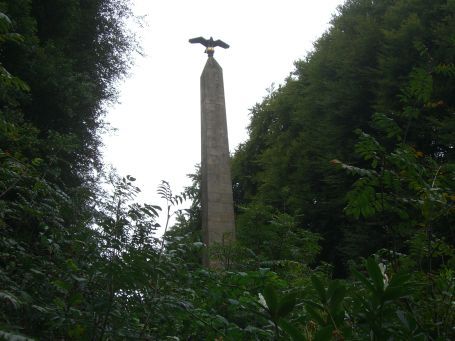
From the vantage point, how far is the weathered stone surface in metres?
8.23

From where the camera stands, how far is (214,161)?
342 inches

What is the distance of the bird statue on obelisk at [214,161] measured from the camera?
823cm

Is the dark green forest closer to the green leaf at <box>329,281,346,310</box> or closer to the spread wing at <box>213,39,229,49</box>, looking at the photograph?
the green leaf at <box>329,281,346,310</box>

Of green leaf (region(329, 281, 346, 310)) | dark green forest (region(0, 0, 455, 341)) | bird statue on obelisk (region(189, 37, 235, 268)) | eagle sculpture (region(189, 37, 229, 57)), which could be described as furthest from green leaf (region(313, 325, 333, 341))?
eagle sculpture (region(189, 37, 229, 57))

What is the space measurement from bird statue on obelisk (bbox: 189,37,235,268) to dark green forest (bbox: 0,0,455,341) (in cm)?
39

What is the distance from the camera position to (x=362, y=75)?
11.3m

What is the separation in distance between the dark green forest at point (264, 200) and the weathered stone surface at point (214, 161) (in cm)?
39

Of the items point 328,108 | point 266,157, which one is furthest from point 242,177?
point 328,108

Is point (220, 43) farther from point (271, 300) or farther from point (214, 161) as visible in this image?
point (271, 300)

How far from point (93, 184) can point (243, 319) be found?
7.81 meters

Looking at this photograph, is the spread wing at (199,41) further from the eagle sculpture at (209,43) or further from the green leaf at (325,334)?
the green leaf at (325,334)

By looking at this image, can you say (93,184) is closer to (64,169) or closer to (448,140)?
(64,169)

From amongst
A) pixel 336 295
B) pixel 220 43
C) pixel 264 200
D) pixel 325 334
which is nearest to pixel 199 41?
pixel 220 43

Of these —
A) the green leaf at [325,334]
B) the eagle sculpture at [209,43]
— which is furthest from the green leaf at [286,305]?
the eagle sculpture at [209,43]
